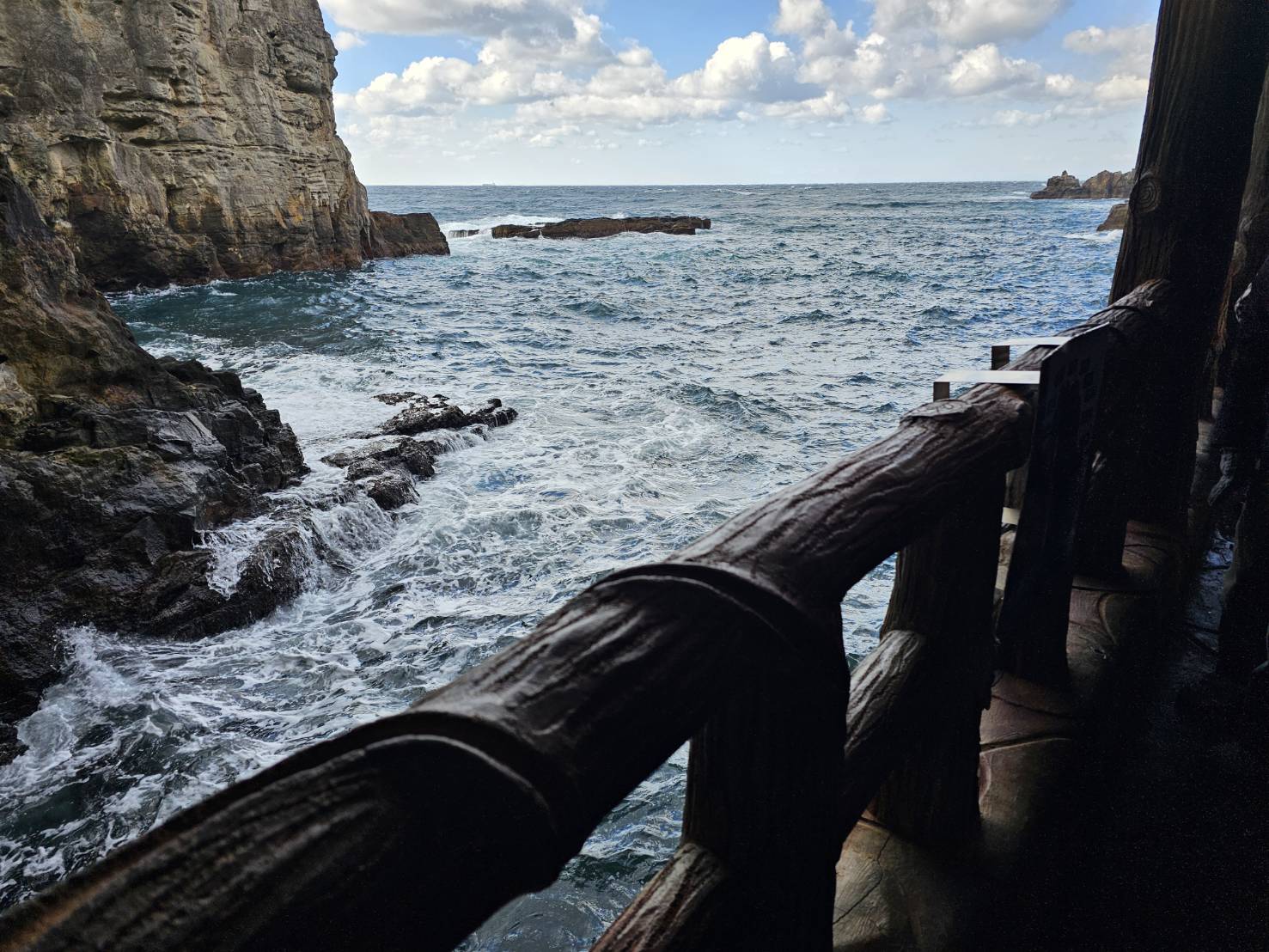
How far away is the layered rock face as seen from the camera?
772 inches

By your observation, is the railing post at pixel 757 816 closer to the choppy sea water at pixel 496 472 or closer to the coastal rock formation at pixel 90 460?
the choppy sea water at pixel 496 472

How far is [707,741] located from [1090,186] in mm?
104451

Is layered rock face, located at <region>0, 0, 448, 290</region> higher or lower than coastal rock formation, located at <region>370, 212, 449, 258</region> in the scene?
higher

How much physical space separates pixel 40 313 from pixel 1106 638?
8.91 meters

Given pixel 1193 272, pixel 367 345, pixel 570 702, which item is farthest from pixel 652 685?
pixel 367 345

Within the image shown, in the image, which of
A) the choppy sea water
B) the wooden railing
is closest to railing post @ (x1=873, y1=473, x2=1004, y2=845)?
the wooden railing

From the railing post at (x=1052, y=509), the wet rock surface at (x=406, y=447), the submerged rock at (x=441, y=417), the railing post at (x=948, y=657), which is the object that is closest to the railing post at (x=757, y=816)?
the railing post at (x=948, y=657)

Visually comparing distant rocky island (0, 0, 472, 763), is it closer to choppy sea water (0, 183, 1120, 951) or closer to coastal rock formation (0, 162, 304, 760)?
coastal rock formation (0, 162, 304, 760)

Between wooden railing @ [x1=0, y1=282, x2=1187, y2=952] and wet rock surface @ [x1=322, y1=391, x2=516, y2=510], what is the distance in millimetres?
6742

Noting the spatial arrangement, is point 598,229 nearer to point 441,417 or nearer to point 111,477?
point 441,417

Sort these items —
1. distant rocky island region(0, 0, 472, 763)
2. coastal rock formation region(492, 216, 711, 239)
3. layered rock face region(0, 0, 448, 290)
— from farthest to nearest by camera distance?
coastal rock formation region(492, 216, 711, 239)
layered rock face region(0, 0, 448, 290)
distant rocky island region(0, 0, 472, 763)

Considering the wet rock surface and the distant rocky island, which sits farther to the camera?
the wet rock surface

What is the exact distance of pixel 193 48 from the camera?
935 inches

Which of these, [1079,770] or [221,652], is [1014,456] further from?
[221,652]
